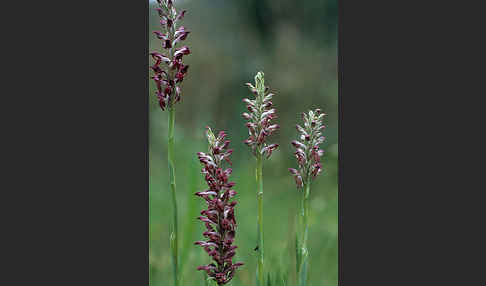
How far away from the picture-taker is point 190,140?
6.40 meters

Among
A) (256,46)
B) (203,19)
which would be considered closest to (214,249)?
(203,19)

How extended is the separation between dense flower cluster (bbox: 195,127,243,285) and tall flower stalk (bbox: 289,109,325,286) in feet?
2.20

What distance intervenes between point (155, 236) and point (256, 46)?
325cm

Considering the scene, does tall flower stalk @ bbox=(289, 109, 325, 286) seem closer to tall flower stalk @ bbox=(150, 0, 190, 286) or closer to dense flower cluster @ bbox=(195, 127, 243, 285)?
dense flower cluster @ bbox=(195, 127, 243, 285)

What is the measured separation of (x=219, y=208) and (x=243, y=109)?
2.54 metres

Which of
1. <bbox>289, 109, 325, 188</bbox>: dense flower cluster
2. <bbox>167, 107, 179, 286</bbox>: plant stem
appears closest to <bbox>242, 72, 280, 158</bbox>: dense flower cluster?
<bbox>289, 109, 325, 188</bbox>: dense flower cluster

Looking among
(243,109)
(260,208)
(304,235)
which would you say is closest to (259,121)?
(260,208)

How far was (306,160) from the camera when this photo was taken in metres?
4.55

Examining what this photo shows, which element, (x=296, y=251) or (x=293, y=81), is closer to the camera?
(x=296, y=251)

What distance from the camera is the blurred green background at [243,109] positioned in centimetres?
571

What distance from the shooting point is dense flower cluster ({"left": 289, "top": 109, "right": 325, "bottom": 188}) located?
4527mm

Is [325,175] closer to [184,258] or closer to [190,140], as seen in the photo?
[190,140]

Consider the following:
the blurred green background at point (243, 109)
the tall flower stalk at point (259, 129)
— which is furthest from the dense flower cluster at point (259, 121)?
the blurred green background at point (243, 109)

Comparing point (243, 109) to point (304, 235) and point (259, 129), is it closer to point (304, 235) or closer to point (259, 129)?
point (259, 129)
